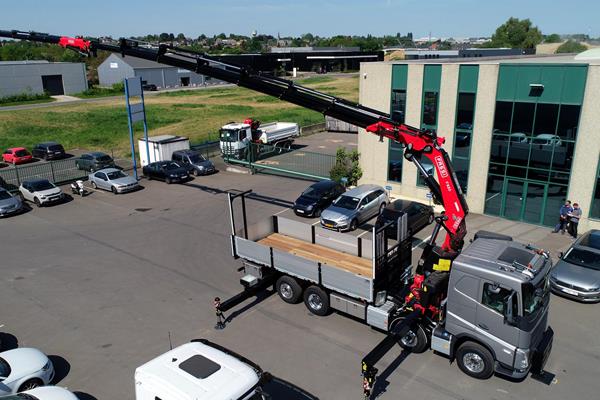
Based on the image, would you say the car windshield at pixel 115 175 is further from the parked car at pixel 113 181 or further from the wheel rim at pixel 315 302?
the wheel rim at pixel 315 302

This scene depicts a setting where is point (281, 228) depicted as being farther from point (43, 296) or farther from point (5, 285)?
point (5, 285)

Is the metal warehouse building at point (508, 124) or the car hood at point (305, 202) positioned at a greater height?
the metal warehouse building at point (508, 124)

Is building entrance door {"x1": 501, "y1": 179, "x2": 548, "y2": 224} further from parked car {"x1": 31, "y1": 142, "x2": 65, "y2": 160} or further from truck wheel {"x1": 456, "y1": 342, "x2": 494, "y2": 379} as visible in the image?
parked car {"x1": 31, "y1": 142, "x2": 65, "y2": 160}

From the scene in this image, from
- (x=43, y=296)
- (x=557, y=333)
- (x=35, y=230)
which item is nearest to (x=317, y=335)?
(x=557, y=333)

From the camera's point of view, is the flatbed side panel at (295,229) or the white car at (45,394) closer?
the white car at (45,394)

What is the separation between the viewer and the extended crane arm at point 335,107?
1241 centimetres

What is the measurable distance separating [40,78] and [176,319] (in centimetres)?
7578

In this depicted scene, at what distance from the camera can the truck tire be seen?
11.5 meters

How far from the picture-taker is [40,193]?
23984 mm

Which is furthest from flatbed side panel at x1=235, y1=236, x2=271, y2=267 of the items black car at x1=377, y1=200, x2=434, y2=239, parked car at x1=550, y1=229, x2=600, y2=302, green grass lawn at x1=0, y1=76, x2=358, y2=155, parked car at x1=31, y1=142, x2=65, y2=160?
parked car at x1=31, y1=142, x2=65, y2=160

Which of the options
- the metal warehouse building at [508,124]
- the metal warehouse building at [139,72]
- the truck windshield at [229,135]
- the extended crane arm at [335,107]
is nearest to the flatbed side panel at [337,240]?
the extended crane arm at [335,107]

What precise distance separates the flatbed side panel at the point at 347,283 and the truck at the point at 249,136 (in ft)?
64.6

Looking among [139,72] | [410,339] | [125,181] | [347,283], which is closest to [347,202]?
[347,283]

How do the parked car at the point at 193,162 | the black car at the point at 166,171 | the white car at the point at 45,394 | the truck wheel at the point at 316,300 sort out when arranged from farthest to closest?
the parked car at the point at 193,162
the black car at the point at 166,171
the truck wheel at the point at 316,300
the white car at the point at 45,394
